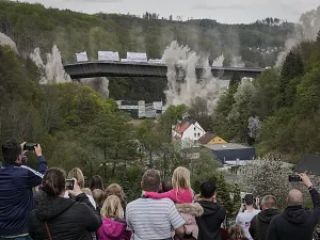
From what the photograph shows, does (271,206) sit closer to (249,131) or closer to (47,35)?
(249,131)

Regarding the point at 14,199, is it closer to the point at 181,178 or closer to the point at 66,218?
the point at 66,218

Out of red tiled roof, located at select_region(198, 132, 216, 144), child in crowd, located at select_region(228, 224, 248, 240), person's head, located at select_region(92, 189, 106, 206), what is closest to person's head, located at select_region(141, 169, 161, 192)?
person's head, located at select_region(92, 189, 106, 206)

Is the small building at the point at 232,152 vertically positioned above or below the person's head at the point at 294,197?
below

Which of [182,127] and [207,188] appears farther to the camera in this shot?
[182,127]

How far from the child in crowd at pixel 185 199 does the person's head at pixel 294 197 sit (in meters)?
0.83

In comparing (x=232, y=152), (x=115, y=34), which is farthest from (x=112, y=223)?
(x=115, y=34)

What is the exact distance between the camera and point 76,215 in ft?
15.8

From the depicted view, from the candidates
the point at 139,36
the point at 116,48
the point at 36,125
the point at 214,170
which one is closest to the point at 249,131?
the point at 214,170

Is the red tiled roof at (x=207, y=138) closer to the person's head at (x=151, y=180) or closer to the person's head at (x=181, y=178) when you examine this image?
the person's head at (x=181, y=178)

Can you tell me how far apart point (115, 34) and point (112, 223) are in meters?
130

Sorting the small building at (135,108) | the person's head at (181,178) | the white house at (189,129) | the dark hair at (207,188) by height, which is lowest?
the dark hair at (207,188)

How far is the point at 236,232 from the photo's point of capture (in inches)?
284

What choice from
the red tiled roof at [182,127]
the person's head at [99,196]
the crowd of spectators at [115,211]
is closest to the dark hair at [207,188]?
the crowd of spectators at [115,211]

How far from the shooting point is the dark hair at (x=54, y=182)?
4789mm
